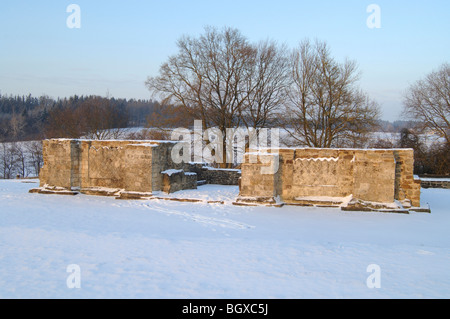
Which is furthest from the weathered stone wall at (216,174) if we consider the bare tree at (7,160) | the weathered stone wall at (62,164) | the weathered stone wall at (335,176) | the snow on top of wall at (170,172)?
the bare tree at (7,160)

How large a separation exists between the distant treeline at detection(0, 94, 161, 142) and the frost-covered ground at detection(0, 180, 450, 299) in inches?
646

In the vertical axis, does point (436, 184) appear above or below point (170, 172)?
below

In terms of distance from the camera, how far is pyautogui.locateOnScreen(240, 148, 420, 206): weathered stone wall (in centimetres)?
1068

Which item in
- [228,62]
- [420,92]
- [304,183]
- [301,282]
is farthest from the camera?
[420,92]

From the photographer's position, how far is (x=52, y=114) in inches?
1455

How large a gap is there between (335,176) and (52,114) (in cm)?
3429

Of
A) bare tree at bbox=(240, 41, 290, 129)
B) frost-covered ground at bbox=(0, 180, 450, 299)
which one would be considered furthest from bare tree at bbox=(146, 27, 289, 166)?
frost-covered ground at bbox=(0, 180, 450, 299)

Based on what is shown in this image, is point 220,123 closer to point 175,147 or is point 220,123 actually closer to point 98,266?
point 175,147

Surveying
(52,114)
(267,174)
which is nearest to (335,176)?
(267,174)

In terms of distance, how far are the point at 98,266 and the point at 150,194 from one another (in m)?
7.13

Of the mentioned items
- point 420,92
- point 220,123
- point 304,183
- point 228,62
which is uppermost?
point 228,62

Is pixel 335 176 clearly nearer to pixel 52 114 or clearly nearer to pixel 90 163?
pixel 90 163
